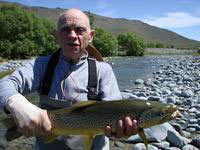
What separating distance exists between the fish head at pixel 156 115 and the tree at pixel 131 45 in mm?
79560

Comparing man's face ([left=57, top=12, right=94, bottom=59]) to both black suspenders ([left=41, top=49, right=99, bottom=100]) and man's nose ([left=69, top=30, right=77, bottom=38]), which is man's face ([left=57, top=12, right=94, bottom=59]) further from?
black suspenders ([left=41, top=49, right=99, bottom=100])

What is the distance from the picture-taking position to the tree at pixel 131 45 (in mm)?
82125

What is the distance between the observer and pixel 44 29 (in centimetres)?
5572

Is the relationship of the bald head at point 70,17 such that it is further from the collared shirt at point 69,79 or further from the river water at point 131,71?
the river water at point 131,71

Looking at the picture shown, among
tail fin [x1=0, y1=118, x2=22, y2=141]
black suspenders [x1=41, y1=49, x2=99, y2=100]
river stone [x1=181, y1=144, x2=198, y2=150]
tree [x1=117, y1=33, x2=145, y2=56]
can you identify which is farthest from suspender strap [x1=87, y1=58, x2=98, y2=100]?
tree [x1=117, y1=33, x2=145, y2=56]

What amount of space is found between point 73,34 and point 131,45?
81.5 m

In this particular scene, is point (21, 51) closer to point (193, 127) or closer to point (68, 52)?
point (193, 127)

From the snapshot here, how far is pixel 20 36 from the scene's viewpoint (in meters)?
50.6

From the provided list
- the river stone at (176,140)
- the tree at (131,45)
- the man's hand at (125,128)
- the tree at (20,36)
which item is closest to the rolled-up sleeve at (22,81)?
the man's hand at (125,128)

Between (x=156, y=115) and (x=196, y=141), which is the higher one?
(x=156, y=115)

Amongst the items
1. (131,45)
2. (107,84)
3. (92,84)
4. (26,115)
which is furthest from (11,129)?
(131,45)

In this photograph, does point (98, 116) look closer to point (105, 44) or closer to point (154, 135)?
point (154, 135)

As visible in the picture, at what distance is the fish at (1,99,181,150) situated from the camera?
2529 mm

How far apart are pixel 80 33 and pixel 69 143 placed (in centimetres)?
91
